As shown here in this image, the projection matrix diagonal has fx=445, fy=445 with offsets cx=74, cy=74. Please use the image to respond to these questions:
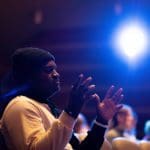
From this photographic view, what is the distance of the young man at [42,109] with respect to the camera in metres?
1.62

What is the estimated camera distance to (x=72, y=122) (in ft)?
5.35

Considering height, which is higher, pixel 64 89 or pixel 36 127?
pixel 36 127

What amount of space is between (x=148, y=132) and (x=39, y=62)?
2667 mm

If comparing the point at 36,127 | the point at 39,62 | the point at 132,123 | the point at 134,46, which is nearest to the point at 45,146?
the point at 36,127

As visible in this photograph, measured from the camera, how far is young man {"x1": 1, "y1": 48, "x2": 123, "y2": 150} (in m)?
1.62

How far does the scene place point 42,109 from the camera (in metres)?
1.78

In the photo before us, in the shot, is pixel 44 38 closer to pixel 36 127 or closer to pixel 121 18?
pixel 121 18

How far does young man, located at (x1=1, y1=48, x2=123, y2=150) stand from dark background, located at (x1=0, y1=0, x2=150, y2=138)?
12.2 feet

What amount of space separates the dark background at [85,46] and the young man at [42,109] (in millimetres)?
3712

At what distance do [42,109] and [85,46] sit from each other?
15.1ft

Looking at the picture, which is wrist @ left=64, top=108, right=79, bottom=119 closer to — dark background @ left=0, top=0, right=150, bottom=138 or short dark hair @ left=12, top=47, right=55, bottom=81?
short dark hair @ left=12, top=47, right=55, bottom=81

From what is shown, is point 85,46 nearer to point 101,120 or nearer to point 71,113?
point 101,120

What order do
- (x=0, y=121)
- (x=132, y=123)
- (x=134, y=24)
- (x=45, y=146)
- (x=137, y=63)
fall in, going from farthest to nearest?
(x=137, y=63)
(x=134, y=24)
(x=132, y=123)
(x=0, y=121)
(x=45, y=146)

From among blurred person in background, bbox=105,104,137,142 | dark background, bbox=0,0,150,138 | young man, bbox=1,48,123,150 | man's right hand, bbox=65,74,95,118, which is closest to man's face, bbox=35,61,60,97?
young man, bbox=1,48,123,150
